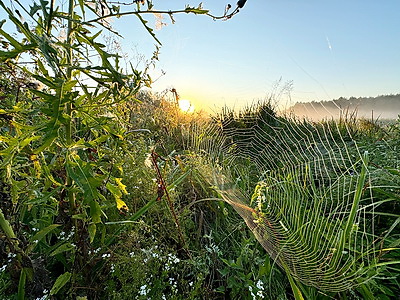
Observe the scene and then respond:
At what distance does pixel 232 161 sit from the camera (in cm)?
302

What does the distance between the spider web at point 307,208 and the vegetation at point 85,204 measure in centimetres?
9

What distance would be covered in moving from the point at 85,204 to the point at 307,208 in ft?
4.51

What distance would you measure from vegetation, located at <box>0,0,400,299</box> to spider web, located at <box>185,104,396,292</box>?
9 cm

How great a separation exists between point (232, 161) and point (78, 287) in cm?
191

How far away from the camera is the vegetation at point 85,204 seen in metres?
0.96

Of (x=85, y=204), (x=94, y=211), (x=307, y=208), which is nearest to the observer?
(x=94, y=211)

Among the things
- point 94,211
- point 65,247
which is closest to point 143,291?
point 65,247

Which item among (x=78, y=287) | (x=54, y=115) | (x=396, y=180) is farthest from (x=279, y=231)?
(x=54, y=115)

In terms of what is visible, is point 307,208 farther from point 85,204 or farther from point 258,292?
point 85,204

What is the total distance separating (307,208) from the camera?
7.02 ft

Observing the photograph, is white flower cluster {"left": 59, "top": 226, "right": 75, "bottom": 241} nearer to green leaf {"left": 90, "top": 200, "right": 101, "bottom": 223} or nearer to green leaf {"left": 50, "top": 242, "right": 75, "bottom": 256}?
green leaf {"left": 50, "top": 242, "right": 75, "bottom": 256}

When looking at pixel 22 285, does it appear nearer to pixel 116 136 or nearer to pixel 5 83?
pixel 116 136

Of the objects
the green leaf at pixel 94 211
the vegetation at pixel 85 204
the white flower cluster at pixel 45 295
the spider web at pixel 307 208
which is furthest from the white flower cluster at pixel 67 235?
the spider web at pixel 307 208

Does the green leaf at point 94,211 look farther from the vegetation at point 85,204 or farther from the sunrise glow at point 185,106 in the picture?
the sunrise glow at point 185,106
